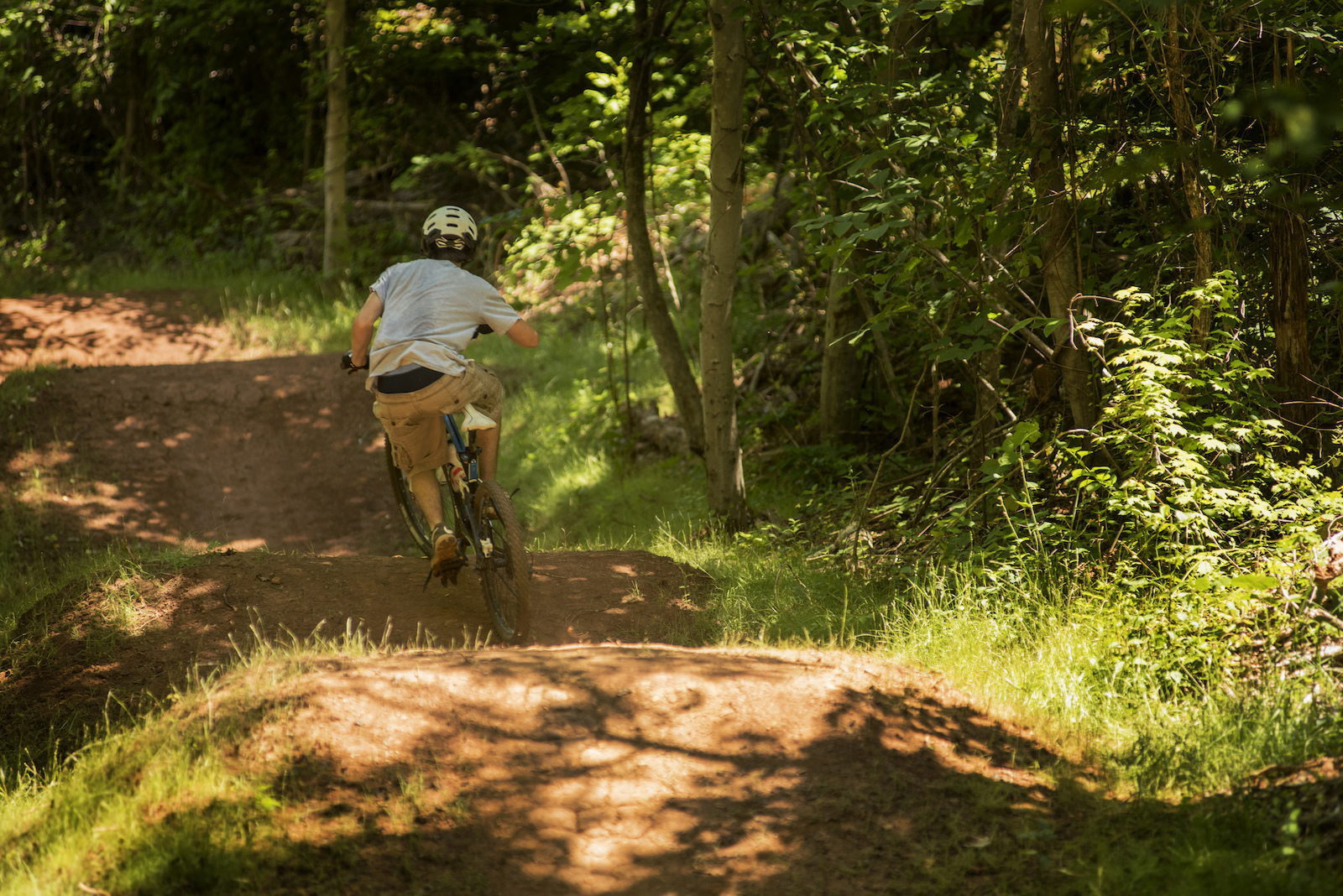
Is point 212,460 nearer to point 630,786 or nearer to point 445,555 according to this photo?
point 445,555

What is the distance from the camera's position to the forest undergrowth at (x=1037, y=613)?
10.5 ft

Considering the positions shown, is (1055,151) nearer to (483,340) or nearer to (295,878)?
(295,878)

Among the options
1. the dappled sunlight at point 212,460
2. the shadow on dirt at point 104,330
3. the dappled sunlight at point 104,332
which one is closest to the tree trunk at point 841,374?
the dappled sunlight at point 212,460

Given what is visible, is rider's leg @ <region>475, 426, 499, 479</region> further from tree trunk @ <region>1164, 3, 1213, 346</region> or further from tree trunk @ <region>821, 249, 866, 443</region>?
tree trunk @ <region>1164, 3, 1213, 346</region>

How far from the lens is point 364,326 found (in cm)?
498

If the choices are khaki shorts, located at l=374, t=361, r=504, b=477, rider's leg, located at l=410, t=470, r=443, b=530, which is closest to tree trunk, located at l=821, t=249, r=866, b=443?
khaki shorts, located at l=374, t=361, r=504, b=477

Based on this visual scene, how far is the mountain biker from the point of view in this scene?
4.89 metres

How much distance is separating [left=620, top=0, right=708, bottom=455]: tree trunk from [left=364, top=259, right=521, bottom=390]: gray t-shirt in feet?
8.98

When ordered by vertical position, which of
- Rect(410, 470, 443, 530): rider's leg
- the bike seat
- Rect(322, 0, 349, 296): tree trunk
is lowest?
Rect(410, 470, 443, 530): rider's leg

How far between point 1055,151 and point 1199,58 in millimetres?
772

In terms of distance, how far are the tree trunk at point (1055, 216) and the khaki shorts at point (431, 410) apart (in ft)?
9.81

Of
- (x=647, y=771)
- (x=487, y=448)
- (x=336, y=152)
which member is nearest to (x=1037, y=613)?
(x=647, y=771)

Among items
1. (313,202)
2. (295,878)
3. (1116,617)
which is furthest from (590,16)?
(313,202)

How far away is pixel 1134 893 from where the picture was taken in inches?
104
